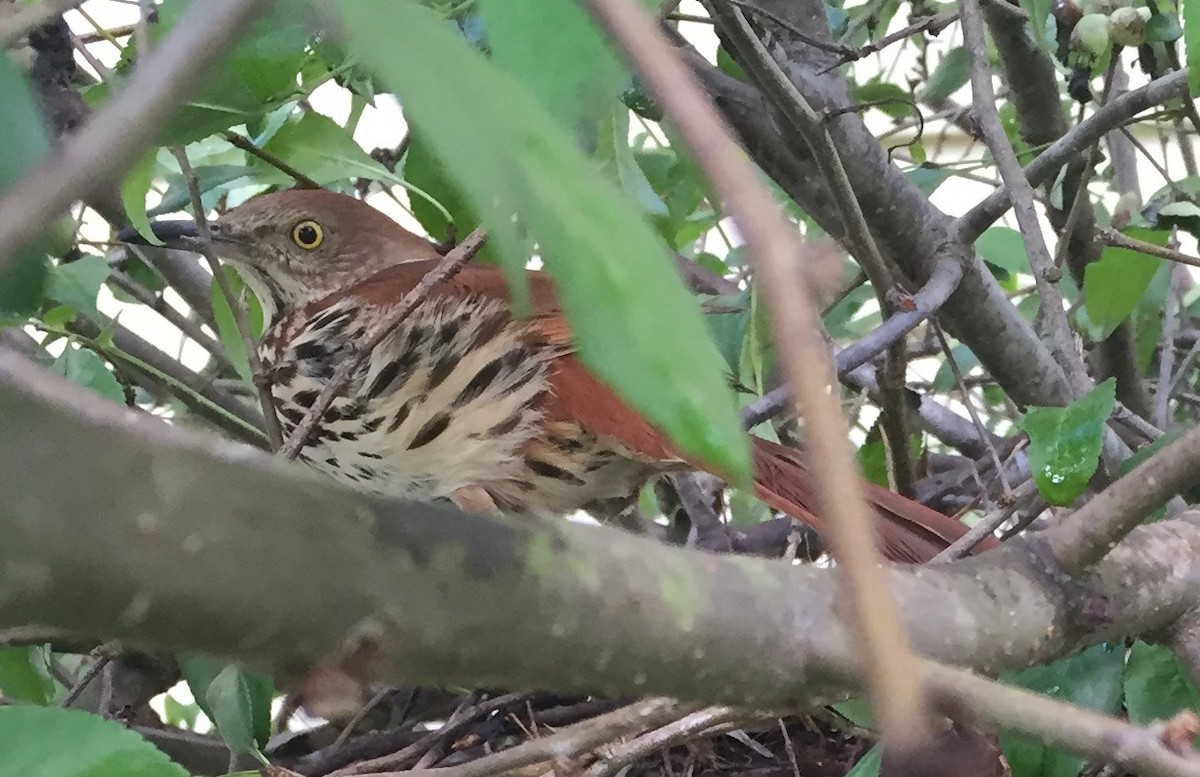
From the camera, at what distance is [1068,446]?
635 millimetres

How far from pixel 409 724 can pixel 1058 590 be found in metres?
0.71

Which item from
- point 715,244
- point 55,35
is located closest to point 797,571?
point 55,35

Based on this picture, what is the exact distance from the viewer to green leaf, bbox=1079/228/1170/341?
0.93 m

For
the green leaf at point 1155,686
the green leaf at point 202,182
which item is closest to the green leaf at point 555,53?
the green leaf at point 1155,686

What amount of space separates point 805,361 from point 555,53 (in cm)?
11

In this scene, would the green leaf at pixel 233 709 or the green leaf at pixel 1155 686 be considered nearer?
the green leaf at pixel 1155 686

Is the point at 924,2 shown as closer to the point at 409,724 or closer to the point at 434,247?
the point at 434,247

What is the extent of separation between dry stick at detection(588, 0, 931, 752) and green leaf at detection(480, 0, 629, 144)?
0.21 ft

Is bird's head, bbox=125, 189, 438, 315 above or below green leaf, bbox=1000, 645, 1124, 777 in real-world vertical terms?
above

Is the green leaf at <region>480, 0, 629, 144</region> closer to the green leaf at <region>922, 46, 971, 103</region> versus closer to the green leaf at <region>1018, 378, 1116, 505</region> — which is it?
the green leaf at <region>1018, 378, 1116, 505</region>

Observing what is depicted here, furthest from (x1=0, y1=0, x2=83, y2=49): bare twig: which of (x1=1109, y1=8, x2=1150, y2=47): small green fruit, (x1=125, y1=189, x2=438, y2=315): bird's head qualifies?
(x1=125, y1=189, x2=438, y2=315): bird's head

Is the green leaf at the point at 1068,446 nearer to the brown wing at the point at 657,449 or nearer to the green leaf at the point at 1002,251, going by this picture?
the brown wing at the point at 657,449

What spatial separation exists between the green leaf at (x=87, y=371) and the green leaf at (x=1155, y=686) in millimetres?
704

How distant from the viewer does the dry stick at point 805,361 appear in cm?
15
